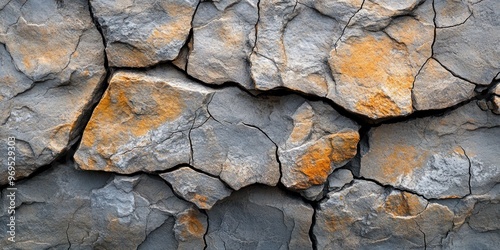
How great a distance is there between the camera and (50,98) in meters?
1.92

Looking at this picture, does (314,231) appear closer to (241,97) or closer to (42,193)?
(241,97)

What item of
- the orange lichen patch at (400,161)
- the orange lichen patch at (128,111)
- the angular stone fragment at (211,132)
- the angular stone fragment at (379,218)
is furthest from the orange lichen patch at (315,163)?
the orange lichen patch at (128,111)

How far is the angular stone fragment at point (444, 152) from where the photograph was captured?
1.92 metres

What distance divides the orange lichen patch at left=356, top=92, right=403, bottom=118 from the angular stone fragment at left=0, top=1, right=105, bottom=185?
992mm

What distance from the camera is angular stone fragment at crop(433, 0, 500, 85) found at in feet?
6.10

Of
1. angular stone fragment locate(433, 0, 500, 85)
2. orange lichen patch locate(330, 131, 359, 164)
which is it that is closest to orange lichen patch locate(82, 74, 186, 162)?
orange lichen patch locate(330, 131, 359, 164)

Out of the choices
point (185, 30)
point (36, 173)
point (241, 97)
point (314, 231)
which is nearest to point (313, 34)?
point (241, 97)

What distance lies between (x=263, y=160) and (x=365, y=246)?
21.1 inches

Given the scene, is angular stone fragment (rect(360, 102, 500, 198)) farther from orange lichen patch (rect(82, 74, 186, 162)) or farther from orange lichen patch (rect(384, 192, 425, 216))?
orange lichen patch (rect(82, 74, 186, 162))

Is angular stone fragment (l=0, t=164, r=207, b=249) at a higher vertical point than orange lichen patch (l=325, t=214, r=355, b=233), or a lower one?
lower

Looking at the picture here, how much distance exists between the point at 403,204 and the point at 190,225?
0.83 m

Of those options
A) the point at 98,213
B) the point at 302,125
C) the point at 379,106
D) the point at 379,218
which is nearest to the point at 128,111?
the point at 98,213

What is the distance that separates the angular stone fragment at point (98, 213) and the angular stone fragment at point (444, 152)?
0.79 metres

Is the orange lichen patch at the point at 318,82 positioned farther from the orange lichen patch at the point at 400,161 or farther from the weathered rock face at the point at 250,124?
the orange lichen patch at the point at 400,161
